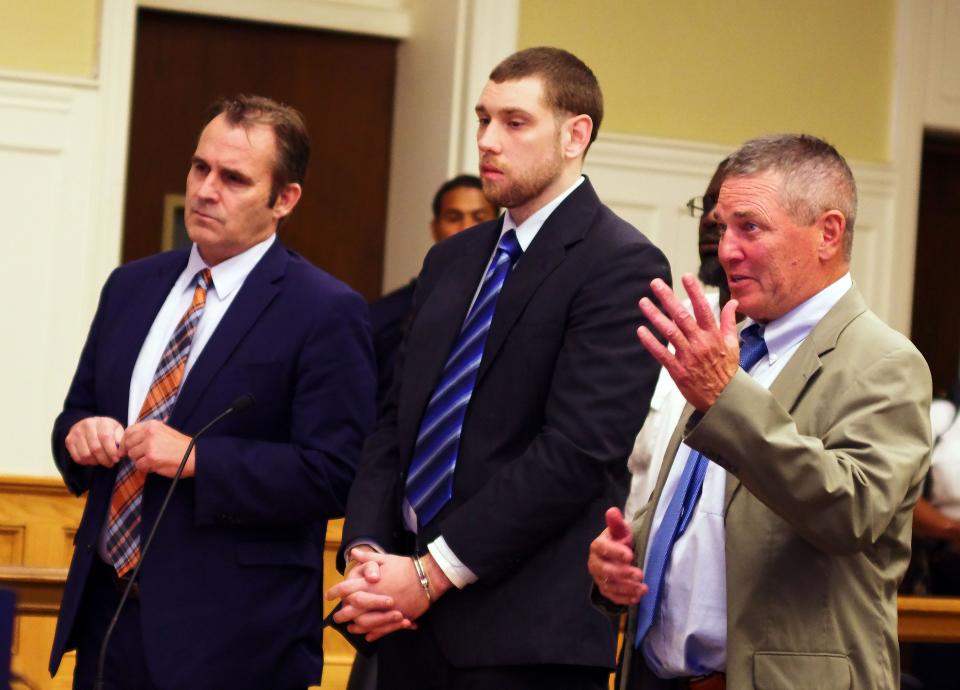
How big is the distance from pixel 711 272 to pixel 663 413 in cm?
31

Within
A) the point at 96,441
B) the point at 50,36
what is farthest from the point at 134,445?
the point at 50,36

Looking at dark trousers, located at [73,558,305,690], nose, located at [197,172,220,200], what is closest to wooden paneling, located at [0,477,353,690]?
dark trousers, located at [73,558,305,690]

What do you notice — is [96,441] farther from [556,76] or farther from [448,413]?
[556,76]

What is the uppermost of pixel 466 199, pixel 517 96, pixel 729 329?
pixel 517 96

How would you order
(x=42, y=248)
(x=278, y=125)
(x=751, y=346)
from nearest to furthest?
(x=751, y=346), (x=278, y=125), (x=42, y=248)

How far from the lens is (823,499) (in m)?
1.95

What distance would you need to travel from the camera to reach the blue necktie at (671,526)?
2268 millimetres

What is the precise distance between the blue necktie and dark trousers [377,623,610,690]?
6.9 inches

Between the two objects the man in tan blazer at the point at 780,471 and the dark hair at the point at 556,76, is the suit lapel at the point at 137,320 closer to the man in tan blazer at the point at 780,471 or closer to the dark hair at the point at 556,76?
the dark hair at the point at 556,76

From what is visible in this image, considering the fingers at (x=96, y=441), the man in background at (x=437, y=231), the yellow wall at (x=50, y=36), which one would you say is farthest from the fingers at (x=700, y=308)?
the yellow wall at (x=50, y=36)

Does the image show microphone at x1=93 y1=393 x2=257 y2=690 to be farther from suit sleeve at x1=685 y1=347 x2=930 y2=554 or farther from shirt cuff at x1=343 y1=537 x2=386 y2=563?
suit sleeve at x1=685 y1=347 x2=930 y2=554

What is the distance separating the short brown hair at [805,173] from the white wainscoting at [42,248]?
3.50 m

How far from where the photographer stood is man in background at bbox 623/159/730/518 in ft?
10.00

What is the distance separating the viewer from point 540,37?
5773 mm
